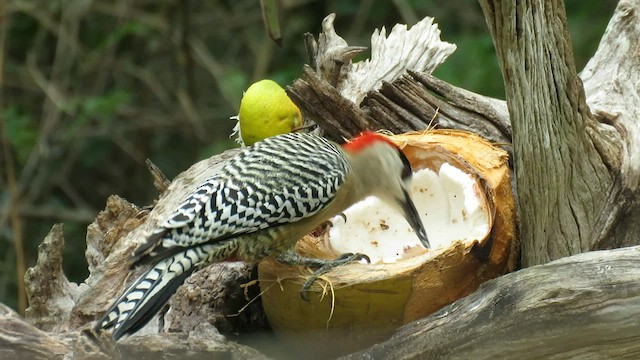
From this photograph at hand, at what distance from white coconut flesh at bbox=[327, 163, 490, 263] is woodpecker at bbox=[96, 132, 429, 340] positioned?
0.16 meters

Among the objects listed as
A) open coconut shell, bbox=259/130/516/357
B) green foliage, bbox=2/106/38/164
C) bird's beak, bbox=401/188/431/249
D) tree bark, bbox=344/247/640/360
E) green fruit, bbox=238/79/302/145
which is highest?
green foliage, bbox=2/106/38/164

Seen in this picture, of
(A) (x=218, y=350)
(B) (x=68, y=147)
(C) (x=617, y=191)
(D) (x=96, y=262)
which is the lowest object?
(A) (x=218, y=350)

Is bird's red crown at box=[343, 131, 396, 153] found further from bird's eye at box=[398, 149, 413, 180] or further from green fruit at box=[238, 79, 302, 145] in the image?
green fruit at box=[238, 79, 302, 145]

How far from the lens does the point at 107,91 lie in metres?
6.89

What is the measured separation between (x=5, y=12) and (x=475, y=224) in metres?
3.30

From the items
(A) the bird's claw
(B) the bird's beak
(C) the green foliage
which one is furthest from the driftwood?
(C) the green foliage

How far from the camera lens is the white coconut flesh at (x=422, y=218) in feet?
11.8

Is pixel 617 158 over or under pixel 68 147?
under

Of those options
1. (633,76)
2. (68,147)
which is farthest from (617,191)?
(68,147)

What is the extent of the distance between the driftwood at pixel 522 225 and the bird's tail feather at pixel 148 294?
75mm

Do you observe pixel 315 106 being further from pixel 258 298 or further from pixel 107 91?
pixel 107 91

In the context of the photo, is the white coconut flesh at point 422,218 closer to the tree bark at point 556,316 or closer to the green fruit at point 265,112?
the green fruit at point 265,112

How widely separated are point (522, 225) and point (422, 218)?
595 millimetres

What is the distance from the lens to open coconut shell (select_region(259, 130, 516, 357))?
3.14 m
